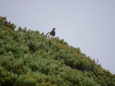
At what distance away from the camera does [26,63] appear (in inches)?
306

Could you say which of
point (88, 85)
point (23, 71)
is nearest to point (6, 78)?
point (23, 71)

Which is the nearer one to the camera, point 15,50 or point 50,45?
point 15,50

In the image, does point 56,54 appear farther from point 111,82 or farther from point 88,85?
point 111,82

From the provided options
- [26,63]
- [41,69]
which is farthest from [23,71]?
[41,69]

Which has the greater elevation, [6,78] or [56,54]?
[56,54]

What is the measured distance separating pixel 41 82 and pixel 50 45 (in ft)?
23.8

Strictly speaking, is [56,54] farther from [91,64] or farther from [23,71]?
[23,71]

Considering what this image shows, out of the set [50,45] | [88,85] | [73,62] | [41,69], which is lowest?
[88,85]

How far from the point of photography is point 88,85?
29.7ft

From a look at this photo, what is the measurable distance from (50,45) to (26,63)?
601 centimetres

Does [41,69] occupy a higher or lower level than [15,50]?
lower

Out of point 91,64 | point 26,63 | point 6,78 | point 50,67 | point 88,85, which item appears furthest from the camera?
point 91,64

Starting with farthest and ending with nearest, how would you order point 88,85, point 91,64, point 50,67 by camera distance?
point 91,64 → point 88,85 → point 50,67

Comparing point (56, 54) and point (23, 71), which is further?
point (56, 54)
